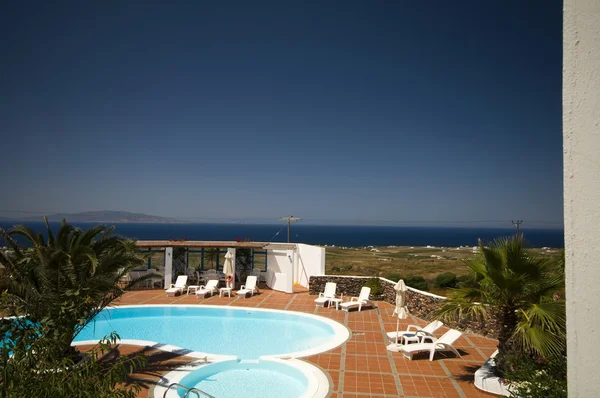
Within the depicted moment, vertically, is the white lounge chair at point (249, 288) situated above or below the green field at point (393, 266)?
above

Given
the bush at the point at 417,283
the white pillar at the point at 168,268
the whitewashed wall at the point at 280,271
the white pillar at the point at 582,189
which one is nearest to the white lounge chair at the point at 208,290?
the white pillar at the point at 168,268

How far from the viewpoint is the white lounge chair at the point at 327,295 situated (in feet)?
48.5

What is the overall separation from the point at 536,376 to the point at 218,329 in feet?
32.5

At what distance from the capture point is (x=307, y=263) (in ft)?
60.7

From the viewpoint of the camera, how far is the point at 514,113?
35.6 meters

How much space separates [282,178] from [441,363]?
261 feet

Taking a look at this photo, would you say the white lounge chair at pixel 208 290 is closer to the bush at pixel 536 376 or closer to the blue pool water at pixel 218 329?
the blue pool water at pixel 218 329

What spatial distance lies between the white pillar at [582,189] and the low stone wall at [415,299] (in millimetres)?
7173

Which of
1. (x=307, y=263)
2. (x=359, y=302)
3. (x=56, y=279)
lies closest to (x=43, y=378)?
(x=56, y=279)

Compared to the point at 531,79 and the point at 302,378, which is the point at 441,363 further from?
the point at 531,79

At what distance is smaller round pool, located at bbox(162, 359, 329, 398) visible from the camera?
7551 millimetres

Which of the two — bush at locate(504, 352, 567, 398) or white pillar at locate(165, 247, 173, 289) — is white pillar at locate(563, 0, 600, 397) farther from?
white pillar at locate(165, 247, 173, 289)

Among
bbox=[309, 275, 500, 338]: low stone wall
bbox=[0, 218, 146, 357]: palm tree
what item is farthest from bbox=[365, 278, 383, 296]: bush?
bbox=[0, 218, 146, 357]: palm tree

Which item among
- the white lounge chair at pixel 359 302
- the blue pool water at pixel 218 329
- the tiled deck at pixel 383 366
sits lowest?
the blue pool water at pixel 218 329
